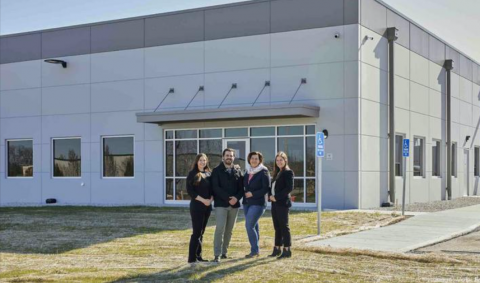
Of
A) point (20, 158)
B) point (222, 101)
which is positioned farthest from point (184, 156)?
point (20, 158)

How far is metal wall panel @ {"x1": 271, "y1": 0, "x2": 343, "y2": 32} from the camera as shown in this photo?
2334cm

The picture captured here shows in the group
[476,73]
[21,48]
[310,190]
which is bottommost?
[310,190]

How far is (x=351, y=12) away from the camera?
23125 mm

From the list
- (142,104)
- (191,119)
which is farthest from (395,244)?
(142,104)

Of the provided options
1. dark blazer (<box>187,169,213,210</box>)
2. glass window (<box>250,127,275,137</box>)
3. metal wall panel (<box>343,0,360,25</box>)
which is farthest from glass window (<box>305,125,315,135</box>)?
dark blazer (<box>187,169,213,210</box>)

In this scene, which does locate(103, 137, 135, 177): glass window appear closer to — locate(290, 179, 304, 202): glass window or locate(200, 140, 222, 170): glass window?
locate(200, 140, 222, 170): glass window

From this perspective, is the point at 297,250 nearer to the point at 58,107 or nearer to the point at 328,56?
the point at 328,56

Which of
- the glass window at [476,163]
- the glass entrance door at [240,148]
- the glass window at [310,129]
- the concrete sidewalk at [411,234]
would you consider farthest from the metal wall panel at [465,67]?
the concrete sidewalk at [411,234]

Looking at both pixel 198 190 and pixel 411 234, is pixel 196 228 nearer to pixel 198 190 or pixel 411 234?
pixel 198 190

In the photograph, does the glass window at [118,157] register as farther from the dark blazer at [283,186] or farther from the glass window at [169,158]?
the dark blazer at [283,186]

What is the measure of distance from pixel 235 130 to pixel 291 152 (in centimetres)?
224

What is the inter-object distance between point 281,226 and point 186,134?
1432 cm

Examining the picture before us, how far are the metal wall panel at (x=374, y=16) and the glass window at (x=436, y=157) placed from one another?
7.45 meters

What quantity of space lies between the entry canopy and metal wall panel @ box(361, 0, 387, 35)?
3525 millimetres
